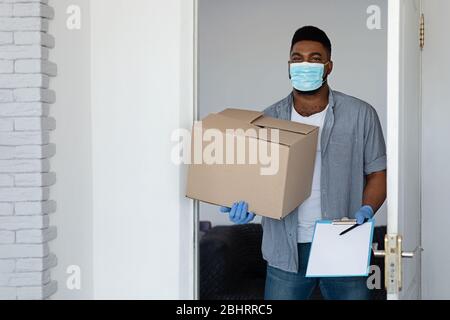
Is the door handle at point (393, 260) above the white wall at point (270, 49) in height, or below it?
below

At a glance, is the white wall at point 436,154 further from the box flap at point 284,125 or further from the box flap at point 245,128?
the box flap at point 245,128

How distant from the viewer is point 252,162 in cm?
235

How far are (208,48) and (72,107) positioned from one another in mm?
2803

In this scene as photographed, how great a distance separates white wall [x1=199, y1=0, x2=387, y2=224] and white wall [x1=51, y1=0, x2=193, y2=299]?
2.50 meters

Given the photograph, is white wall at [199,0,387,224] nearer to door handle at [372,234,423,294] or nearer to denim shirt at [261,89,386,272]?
denim shirt at [261,89,386,272]

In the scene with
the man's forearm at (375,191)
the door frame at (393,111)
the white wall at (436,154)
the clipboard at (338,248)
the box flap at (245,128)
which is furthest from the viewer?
the white wall at (436,154)

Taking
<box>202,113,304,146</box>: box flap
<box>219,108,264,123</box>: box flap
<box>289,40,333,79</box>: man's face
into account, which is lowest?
<box>202,113,304,146</box>: box flap

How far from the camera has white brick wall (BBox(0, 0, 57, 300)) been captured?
7.91 ft

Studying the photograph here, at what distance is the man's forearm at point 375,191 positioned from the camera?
256 cm

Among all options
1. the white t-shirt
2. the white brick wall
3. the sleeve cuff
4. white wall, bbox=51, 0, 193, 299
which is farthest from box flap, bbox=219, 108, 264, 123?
the white brick wall

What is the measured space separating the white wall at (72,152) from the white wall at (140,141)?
40 mm

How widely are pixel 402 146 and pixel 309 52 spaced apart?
0.64 metres

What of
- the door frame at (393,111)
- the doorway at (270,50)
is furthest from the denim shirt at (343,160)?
the doorway at (270,50)
